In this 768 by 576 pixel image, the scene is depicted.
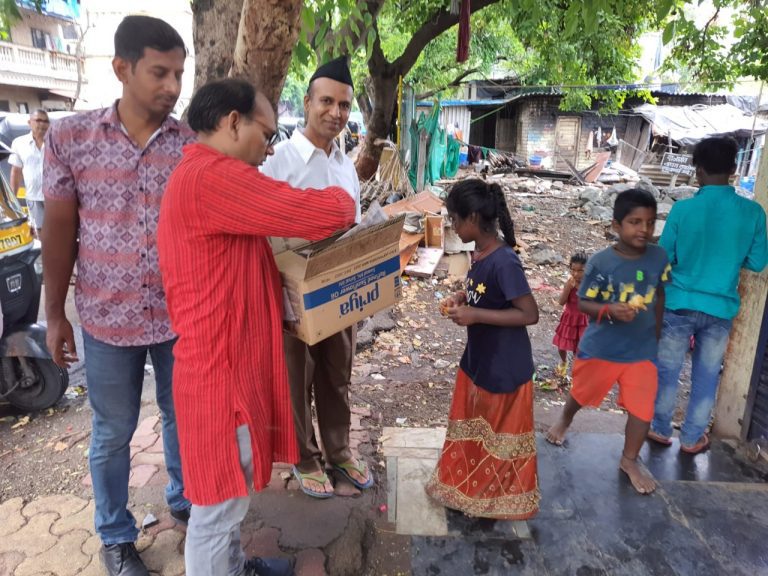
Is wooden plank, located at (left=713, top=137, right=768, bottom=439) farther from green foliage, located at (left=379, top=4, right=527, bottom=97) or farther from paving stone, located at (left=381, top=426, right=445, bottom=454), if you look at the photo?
green foliage, located at (left=379, top=4, right=527, bottom=97)

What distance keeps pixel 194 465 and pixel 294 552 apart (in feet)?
3.02

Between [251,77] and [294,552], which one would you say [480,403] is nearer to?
[294,552]

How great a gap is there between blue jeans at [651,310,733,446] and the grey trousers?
7.97ft

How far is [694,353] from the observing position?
3.05 metres

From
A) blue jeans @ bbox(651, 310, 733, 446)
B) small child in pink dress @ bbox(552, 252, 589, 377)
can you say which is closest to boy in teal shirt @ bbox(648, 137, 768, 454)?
blue jeans @ bbox(651, 310, 733, 446)

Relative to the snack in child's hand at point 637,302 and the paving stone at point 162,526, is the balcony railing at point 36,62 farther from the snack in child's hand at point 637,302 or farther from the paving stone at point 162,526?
the snack in child's hand at point 637,302

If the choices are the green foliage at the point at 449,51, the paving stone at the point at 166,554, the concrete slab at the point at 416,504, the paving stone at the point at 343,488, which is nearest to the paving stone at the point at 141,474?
the paving stone at the point at 166,554

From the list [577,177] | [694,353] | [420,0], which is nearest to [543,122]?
[577,177]

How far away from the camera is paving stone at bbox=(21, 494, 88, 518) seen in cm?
254

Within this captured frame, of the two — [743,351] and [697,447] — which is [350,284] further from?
[743,351]

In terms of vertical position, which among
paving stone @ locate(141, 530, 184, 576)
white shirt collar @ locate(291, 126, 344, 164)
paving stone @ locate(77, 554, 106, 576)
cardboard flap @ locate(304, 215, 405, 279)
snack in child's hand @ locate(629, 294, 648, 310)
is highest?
white shirt collar @ locate(291, 126, 344, 164)

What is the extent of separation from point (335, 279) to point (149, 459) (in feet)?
6.02

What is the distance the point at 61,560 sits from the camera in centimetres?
223

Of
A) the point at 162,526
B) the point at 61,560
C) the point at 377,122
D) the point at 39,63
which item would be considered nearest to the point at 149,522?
the point at 162,526
